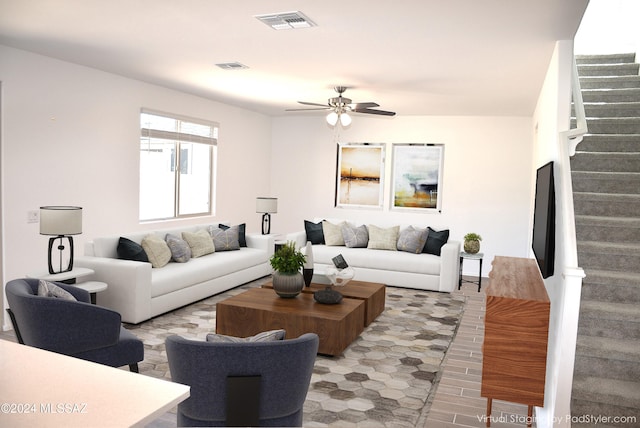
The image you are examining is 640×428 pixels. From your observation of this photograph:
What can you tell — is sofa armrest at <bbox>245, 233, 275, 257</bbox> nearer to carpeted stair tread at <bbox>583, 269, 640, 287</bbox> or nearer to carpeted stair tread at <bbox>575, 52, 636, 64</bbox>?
carpeted stair tread at <bbox>583, 269, 640, 287</bbox>

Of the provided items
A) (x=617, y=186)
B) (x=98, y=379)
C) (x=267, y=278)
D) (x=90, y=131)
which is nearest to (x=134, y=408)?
(x=98, y=379)

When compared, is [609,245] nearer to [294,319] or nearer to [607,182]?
[607,182]

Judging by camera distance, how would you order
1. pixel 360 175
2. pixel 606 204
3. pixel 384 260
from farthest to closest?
pixel 360 175
pixel 384 260
pixel 606 204

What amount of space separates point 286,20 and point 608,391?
3.29 metres

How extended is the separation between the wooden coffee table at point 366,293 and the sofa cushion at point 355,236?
1.91 metres

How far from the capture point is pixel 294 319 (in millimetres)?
4332

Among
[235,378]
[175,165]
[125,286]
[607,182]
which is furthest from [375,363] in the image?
[175,165]

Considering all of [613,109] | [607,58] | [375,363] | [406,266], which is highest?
[607,58]

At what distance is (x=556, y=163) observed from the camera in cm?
344

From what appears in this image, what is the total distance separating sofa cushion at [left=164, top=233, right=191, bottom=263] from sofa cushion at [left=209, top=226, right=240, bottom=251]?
2.62 ft

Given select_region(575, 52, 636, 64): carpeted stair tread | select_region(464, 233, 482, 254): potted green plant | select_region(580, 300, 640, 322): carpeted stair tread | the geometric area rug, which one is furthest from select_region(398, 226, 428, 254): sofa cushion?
select_region(580, 300, 640, 322): carpeted stair tread

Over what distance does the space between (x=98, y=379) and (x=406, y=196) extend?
7.88 m

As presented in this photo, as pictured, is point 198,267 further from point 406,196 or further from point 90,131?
point 406,196

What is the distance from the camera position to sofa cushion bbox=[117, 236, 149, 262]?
520 centimetres
